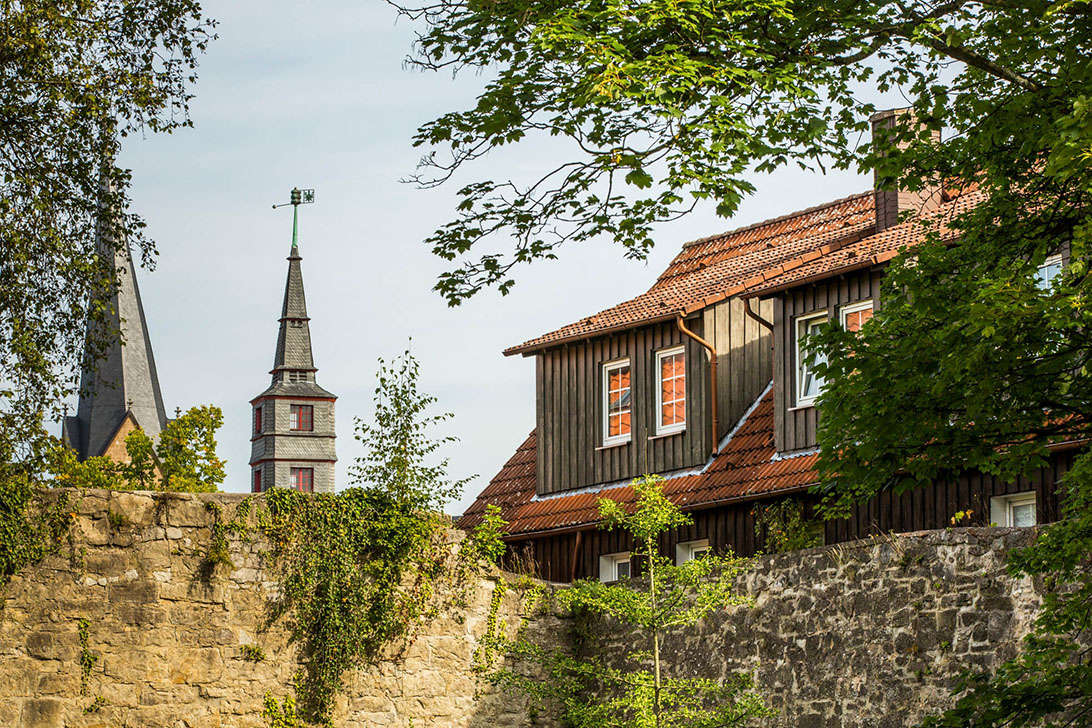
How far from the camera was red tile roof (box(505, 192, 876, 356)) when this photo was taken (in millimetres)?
19688

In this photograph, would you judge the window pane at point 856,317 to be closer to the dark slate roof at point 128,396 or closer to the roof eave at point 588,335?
the roof eave at point 588,335

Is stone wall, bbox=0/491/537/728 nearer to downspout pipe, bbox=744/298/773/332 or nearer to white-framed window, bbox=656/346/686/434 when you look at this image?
white-framed window, bbox=656/346/686/434

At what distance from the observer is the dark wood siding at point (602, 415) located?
19484mm

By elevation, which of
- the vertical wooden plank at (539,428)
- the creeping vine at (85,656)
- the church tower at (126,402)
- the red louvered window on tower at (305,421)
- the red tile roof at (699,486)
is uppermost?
the red louvered window on tower at (305,421)

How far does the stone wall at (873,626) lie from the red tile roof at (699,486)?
2.62 metres

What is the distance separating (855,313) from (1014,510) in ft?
10.5

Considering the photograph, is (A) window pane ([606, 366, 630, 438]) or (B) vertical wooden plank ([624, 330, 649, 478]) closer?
(B) vertical wooden plank ([624, 330, 649, 478])

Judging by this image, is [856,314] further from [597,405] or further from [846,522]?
[597,405]

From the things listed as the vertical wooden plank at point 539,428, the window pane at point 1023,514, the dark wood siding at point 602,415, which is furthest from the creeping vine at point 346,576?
the vertical wooden plank at point 539,428

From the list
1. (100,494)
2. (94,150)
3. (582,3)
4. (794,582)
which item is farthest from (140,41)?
(794,582)

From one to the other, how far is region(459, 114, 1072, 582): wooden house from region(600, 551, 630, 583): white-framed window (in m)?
0.02

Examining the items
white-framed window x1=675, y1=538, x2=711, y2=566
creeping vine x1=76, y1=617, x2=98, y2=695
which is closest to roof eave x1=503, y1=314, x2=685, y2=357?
white-framed window x1=675, y1=538, x2=711, y2=566

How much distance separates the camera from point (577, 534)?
20.0 m

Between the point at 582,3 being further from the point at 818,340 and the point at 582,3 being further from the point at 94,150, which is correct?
the point at 94,150
